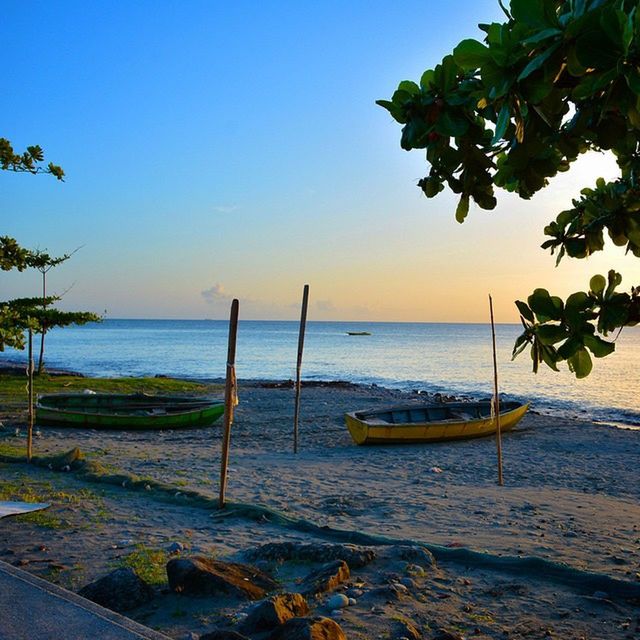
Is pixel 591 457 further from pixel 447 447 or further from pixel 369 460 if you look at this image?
pixel 369 460

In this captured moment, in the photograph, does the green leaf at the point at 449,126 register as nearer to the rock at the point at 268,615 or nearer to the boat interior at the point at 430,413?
the rock at the point at 268,615

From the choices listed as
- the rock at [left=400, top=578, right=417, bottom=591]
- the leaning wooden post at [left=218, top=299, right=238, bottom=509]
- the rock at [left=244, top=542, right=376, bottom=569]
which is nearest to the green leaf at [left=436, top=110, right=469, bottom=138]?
the rock at [left=400, top=578, right=417, bottom=591]

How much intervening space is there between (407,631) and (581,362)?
7.05 feet

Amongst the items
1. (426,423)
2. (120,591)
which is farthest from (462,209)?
(426,423)

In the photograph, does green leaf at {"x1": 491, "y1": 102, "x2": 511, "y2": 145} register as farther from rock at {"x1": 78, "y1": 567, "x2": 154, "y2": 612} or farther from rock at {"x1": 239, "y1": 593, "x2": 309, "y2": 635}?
rock at {"x1": 78, "y1": 567, "x2": 154, "y2": 612}

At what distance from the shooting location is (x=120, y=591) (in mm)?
4406

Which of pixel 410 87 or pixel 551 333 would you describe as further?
pixel 551 333

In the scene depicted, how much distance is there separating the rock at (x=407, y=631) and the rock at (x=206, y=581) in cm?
103

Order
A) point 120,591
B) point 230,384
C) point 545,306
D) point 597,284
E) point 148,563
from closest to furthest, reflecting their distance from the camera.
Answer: point 545,306 → point 597,284 → point 120,591 → point 148,563 → point 230,384

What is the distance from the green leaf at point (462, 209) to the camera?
3.12 meters

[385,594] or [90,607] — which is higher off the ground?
[90,607]

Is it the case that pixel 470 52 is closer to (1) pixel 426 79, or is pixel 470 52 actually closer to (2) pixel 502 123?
(2) pixel 502 123

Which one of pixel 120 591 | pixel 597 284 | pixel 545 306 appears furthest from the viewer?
pixel 120 591

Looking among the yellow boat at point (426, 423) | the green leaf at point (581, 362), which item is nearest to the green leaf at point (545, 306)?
the green leaf at point (581, 362)
